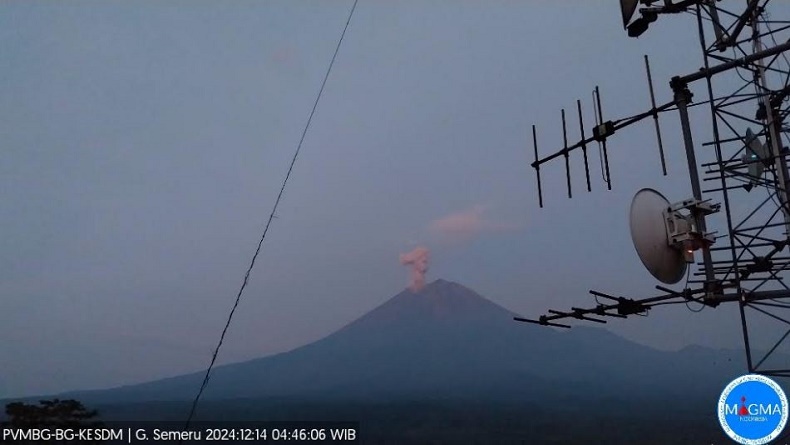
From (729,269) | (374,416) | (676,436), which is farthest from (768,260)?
(374,416)

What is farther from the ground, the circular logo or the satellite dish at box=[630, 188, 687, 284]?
the satellite dish at box=[630, 188, 687, 284]

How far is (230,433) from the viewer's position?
10062 millimetres

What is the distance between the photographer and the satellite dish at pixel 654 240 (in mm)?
7793

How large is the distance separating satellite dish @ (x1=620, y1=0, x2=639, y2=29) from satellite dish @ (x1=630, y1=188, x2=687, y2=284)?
2.46m

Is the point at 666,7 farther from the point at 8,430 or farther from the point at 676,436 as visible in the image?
the point at 676,436

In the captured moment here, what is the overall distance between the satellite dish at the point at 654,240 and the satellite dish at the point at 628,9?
2465 mm

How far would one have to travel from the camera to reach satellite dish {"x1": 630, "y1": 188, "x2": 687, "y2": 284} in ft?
25.6

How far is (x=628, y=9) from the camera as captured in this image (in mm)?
8680
